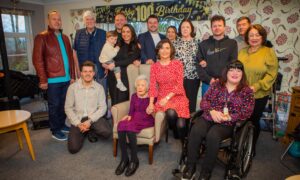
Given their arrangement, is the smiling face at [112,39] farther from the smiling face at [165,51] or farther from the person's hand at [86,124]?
the person's hand at [86,124]

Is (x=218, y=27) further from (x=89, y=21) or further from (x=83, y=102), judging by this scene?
(x=83, y=102)

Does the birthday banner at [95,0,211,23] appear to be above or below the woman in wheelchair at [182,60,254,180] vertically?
above

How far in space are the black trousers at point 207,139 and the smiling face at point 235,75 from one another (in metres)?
0.42

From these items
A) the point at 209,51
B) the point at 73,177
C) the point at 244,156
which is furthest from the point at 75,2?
the point at 244,156

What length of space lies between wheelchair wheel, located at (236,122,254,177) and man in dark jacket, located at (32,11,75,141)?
220cm

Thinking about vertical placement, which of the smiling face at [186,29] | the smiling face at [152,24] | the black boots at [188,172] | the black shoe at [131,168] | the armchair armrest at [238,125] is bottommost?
the black shoe at [131,168]

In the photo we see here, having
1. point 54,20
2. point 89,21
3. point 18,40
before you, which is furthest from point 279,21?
point 18,40

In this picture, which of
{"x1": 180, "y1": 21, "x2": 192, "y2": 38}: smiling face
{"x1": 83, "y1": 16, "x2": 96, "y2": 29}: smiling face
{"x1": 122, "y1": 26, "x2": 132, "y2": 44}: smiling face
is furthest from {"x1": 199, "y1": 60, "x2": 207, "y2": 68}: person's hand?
{"x1": 83, "y1": 16, "x2": 96, "y2": 29}: smiling face

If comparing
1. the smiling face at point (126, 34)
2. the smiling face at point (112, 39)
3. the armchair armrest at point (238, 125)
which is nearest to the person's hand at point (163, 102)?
the armchair armrest at point (238, 125)

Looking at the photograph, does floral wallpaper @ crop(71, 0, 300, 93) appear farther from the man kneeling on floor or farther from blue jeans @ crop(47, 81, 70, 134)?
blue jeans @ crop(47, 81, 70, 134)

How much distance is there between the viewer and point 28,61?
5.69 meters

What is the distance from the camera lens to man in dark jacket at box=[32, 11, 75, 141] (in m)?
2.66

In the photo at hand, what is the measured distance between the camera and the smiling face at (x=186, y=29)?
2.49 m

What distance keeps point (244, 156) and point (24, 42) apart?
5.76 m
